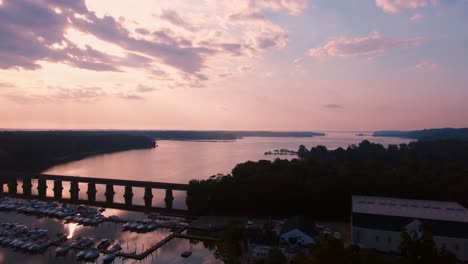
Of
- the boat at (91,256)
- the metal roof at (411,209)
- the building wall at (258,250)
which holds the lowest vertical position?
the boat at (91,256)

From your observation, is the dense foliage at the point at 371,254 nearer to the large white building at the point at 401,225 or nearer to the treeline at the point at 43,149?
the large white building at the point at 401,225

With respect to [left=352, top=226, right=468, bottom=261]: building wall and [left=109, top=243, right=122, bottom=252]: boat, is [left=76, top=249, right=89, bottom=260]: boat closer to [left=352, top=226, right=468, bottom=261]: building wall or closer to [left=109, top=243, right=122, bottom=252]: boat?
[left=109, top=243, right=122, bottom=252]: boat

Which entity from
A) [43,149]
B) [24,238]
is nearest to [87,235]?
[24,238]

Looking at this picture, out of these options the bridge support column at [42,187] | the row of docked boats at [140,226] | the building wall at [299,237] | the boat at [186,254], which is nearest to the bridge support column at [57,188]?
the bridge support column at [42,187]

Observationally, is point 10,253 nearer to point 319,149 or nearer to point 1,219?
point 1,219

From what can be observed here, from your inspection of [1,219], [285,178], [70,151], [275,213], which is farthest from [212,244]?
[70,151]

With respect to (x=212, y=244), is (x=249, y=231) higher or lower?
higher
